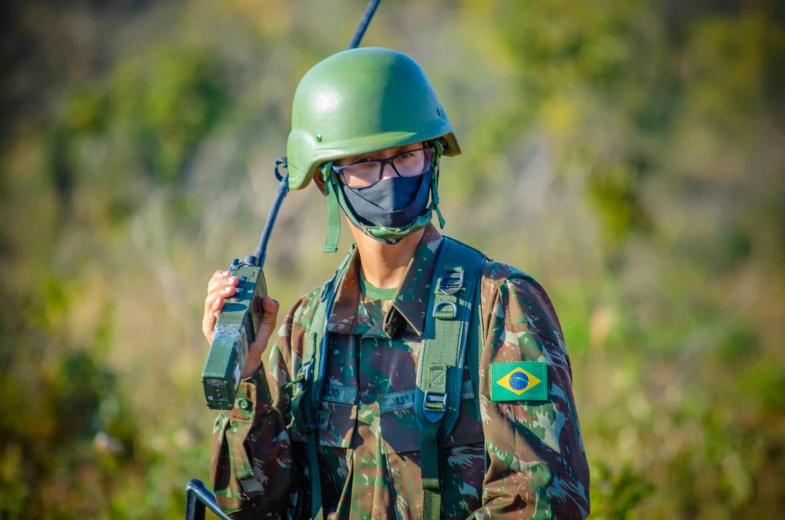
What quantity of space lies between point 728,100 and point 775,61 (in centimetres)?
88

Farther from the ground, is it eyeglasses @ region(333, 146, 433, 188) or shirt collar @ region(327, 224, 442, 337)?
eyeglasses @ region(333, 146, 433, 188)

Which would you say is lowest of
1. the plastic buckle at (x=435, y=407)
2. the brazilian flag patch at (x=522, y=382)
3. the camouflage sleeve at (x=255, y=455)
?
the camouflage sleeve at (x=255, y=455)

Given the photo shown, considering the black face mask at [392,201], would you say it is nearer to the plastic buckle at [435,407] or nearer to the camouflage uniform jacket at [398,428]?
the camouflage uniform jacket at [398,428]


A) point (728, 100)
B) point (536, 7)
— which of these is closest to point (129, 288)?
point (536, 7)

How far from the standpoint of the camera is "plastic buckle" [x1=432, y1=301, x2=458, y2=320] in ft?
7.75

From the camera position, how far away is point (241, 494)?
101 inches

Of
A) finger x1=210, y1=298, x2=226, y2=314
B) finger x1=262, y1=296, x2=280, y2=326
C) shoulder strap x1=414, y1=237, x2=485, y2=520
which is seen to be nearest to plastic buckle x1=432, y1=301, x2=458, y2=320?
shoulder strap x1=414, y1=237, x2=485, y2=520

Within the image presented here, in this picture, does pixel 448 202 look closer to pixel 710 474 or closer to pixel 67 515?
pixel 710 474

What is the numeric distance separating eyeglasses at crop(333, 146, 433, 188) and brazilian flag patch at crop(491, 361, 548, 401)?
0.70 meters

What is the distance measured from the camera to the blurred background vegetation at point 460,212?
529cm

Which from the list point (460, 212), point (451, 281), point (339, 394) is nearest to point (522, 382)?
point (451, 281)

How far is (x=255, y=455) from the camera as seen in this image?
2.52m

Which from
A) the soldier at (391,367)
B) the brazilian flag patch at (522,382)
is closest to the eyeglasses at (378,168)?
the soldier at (391,367)

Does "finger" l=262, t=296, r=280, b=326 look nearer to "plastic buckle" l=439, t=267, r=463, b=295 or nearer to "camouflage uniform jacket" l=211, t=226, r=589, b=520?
"camouflage uniform jacket" l=211, t=226, r=589, b=520
